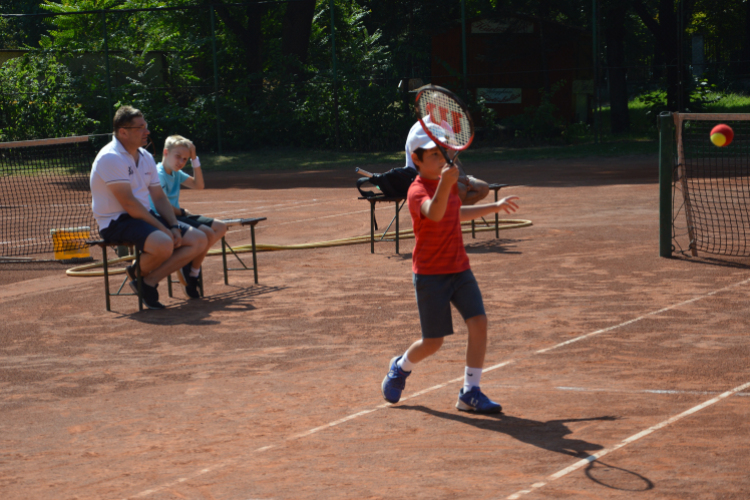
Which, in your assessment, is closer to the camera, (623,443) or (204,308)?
(623,443)

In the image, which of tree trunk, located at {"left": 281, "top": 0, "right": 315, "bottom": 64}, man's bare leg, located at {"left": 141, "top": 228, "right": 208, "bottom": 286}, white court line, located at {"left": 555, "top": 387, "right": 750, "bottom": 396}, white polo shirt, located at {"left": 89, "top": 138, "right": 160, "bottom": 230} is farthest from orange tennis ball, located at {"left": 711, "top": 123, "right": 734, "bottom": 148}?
tree trunk, located at {"left": 281, "top": 0, "right": 315, "bottom": 64}

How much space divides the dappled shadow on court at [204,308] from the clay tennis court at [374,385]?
0.04 meters

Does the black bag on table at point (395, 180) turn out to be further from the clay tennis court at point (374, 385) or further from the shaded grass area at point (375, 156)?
the shaded grass area at point (375, 156)

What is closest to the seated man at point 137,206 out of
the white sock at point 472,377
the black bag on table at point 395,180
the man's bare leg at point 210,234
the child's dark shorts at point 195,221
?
the man's bare leg at point 210,234

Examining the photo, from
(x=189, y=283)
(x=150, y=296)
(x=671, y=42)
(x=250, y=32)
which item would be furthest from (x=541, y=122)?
(x=150, y=296)

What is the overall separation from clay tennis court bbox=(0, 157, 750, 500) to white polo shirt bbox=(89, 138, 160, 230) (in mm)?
882

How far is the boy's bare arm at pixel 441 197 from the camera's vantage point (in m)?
4.26

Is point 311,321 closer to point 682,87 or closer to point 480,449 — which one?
point 480,449

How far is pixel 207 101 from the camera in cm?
2439

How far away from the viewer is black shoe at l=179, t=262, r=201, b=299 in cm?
817

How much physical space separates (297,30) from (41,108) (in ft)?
Result: 25.3

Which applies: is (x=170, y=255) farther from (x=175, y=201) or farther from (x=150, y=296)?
(x=175, y=201)

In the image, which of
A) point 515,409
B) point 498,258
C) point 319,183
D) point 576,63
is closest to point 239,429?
point 515,409

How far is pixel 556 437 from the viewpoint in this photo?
14.0ft
